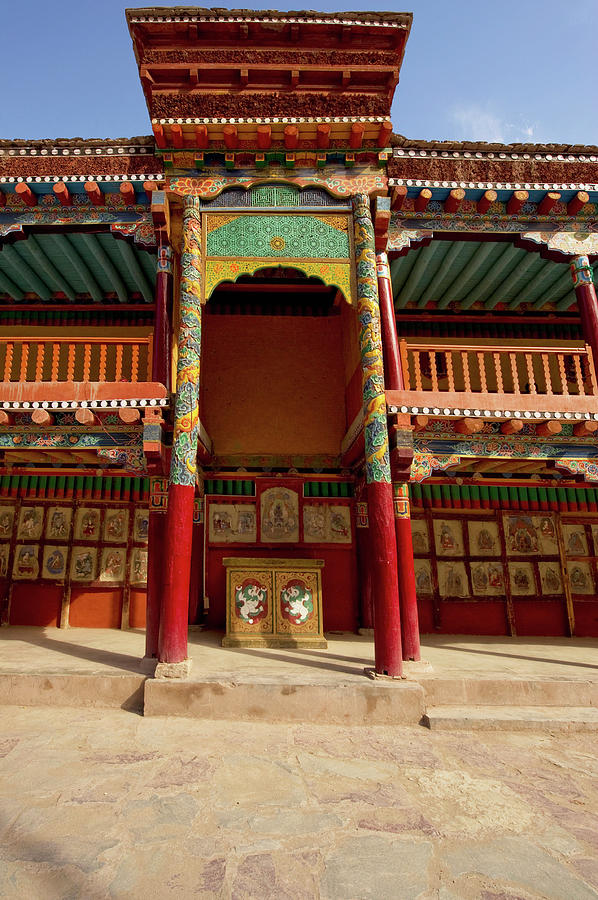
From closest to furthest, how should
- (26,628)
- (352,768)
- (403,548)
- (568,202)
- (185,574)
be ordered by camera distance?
1. (352,768)
2. (185,574)
3. (403,548)
4. (568,202)
5. (26,628)

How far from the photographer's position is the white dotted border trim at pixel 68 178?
6.66 metres

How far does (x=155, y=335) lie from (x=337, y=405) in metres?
3.87

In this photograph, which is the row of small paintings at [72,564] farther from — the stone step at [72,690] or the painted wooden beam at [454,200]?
the painted wooden beam at [454,200]

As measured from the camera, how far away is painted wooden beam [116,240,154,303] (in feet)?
25.6

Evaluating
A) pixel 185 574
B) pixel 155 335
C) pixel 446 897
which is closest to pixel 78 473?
pixel 155 335

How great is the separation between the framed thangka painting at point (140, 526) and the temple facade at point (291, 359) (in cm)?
3

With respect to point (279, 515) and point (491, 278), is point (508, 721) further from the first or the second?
point (491, 278)

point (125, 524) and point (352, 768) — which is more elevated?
point (125, 524)

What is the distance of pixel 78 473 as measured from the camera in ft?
29.0

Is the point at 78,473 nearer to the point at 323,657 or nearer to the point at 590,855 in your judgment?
the point at 323,657

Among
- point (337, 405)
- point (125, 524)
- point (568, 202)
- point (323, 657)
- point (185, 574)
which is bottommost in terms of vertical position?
point (323, 657)

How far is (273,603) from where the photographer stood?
23.5 feet

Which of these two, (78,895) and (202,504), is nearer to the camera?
(78,895)

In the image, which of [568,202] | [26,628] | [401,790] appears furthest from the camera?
[26,628]
